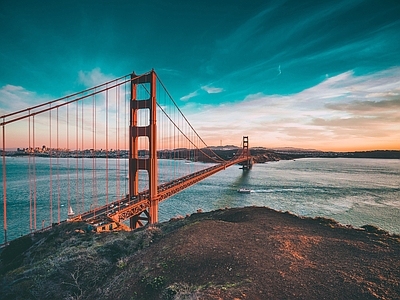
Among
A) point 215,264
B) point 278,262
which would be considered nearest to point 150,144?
point 215,264

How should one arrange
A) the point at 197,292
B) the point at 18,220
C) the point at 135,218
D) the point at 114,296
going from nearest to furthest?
the point at 197,292, the point at 114,296, the point at 135,218, the point at 18,220

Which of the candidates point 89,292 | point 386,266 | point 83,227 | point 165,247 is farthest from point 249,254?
point 83,227

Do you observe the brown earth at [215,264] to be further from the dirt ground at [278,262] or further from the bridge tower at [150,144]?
the bridge tower at [150,144]

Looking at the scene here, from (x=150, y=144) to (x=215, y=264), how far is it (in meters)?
16.3

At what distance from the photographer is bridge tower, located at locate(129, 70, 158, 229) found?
23016mm

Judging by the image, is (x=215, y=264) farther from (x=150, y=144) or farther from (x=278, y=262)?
(x=150, y=144)

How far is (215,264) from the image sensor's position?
8.60 m

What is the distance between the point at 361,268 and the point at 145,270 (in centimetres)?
773

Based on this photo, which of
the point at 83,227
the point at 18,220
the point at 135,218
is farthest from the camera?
the point at 18,220

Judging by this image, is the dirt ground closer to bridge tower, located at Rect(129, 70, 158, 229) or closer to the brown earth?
the brown earth

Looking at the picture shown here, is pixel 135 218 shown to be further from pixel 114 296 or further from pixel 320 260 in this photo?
pixel 320 260

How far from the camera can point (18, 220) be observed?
2934 centimetres

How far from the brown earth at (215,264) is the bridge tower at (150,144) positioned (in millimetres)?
9893

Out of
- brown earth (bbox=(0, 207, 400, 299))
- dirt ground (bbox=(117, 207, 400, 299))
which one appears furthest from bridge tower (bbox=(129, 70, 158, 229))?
dirt ground (bbox=(117, 207, 400, 299))
